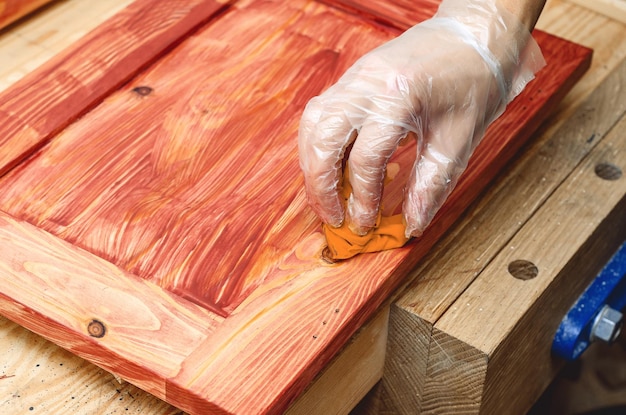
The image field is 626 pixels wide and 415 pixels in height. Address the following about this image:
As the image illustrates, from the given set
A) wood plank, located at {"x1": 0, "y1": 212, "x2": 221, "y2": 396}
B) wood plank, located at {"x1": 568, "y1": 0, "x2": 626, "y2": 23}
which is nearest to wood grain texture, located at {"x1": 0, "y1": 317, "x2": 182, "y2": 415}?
wood plank, located at {"x1": 0, "y1": 212, "x2": 221, "y2": 396}

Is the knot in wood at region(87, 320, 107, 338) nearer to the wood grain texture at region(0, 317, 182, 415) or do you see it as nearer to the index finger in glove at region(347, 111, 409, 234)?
the wood grain texture at region(0, 317, 182, 415)

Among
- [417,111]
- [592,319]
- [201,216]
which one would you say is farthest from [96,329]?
[592,319]

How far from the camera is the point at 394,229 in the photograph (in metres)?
1.14

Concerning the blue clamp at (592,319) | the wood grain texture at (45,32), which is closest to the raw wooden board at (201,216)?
the wood grain texture at (45,32)

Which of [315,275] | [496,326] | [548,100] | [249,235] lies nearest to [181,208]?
[249,235]

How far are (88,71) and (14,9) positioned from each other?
29cm

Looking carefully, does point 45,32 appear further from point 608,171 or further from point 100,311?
point 608,171

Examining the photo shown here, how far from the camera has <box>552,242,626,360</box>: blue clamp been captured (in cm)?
133

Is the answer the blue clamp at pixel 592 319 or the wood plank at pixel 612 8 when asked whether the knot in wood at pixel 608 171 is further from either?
the wood plank at pixel 612 8

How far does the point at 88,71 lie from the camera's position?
4.66 feet

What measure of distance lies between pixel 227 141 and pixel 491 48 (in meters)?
0.41

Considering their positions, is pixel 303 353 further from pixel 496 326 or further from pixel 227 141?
pixel 227 141

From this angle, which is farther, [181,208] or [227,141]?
[227,141]

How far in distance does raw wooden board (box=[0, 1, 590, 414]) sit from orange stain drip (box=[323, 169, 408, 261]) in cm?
2
